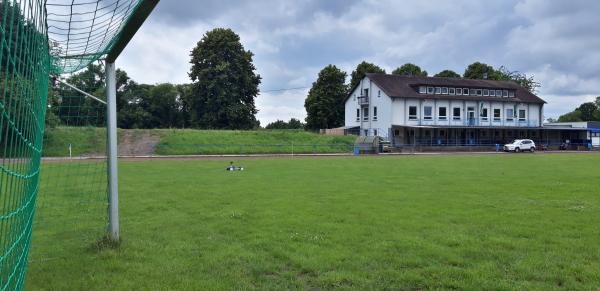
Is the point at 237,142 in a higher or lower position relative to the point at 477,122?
lower

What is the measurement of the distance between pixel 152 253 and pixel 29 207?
1760mm

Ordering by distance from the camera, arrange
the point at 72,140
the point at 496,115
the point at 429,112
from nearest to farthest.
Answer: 1. the point at 72,140
2. the point at 429,112
3. the point at 496,115

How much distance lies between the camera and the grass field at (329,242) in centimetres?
541

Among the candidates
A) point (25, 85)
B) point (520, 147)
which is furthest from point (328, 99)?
point (25, 85)

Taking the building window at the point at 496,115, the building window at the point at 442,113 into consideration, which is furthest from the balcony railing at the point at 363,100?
the building window at the point at 496,115

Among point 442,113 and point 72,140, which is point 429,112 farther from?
point 72,140

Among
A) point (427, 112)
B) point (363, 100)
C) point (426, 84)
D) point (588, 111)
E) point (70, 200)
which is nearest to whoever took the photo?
point (70, 200)

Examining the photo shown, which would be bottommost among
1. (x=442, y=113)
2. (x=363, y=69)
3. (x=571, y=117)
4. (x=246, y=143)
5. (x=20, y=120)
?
(x=246, y=143)

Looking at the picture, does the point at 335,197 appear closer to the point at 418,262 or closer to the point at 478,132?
the point at 418,262

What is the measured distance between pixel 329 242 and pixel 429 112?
5292 centimetres

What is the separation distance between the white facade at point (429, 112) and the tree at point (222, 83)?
1376cm

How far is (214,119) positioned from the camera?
61.9 meters

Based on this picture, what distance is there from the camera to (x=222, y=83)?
61.5 metres

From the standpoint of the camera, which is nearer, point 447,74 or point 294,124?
point 447,74
